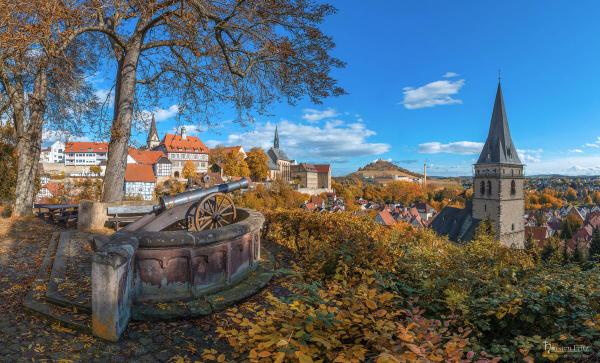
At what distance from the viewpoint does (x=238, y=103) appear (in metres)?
9.55

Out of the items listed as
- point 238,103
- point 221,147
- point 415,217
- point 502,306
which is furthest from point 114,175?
point 221,147

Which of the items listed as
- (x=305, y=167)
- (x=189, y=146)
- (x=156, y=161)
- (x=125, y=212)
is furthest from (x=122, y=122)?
(x=305, y=167)

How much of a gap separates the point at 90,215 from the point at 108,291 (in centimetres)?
619

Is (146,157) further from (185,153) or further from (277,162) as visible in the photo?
(277,162)

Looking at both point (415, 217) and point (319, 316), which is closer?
point (319, 316)

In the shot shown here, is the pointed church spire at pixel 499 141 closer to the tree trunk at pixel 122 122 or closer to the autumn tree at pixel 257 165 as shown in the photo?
the autumn tree at pixel 257 165

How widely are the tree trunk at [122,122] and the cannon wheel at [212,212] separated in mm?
3478

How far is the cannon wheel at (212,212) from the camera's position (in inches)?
238

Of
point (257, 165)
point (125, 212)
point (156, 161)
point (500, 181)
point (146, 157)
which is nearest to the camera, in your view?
point (125, 212)

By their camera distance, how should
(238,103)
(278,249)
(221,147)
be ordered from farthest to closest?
1. (221,147)
2. (238,103)
3. (278,249)

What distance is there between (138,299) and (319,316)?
Answer: 3.07 meters

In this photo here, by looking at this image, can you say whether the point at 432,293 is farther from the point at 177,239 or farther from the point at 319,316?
the point at 177,239

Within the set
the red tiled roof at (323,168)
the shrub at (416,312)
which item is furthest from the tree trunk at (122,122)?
the red tiled roof at (323,168)

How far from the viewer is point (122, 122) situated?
8.59 metres
